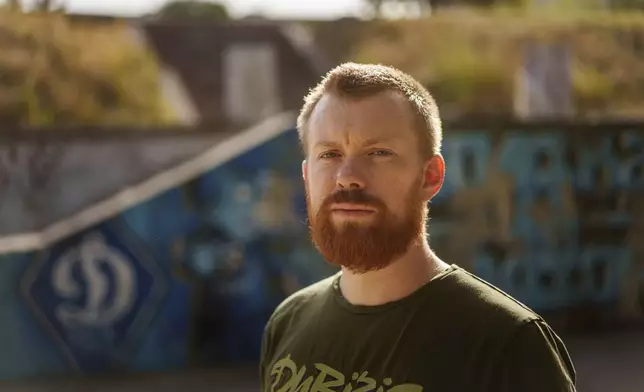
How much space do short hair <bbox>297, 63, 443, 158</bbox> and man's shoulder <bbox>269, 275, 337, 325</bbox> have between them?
A: 561mm

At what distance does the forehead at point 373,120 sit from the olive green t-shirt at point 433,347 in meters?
0.40

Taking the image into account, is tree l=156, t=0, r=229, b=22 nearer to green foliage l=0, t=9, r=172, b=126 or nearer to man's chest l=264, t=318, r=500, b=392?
green foliage l=0, t=9, r=172, b=126

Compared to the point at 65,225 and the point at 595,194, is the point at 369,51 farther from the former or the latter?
the point at 65,225

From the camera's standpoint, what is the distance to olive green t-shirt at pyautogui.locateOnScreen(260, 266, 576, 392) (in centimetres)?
188

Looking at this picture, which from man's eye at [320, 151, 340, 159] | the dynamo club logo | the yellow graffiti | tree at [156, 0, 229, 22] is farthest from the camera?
tree at [156, 0, 229, 22]

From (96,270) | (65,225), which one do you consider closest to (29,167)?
(65,225)

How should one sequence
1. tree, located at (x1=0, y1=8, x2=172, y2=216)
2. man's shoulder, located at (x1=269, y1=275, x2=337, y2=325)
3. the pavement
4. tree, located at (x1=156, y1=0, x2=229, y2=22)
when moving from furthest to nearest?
1. tree, located at (x1=156, y1=0, x2=229, y2=22)
2. tree, located at (x1=0, y1=8, x2=172, y2=216)
3. the pavement
4. man's shoulder, located at (x1=269, y1=275, x2=337, y2=325)

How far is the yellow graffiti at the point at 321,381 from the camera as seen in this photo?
77.8 inches

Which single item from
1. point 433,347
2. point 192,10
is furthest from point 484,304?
point 192,10

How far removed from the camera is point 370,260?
81.9 inches

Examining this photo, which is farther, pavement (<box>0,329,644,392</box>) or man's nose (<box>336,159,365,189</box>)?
pavement (<box>0,329,644,392</box>)

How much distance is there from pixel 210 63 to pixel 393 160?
14.8 metres

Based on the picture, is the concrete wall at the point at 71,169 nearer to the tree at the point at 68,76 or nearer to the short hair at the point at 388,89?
the tree at the point at 68,76

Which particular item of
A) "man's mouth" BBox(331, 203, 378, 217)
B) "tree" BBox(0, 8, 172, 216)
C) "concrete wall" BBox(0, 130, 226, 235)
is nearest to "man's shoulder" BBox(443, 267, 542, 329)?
"man's mouth" BBox(331, 203, 378, 217)
